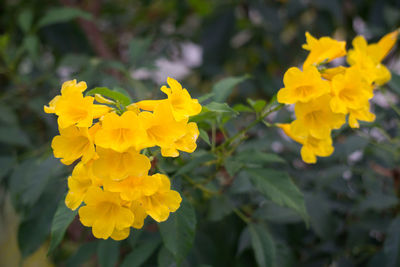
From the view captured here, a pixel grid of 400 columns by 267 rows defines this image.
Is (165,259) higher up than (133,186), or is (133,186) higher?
(133,186)

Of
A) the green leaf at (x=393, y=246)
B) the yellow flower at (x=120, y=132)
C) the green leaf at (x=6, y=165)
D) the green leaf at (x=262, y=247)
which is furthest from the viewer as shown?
the green leaf at (x=6, y=165)

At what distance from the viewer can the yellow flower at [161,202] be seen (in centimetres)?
64

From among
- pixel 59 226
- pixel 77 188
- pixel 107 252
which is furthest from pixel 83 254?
pixel 77 188

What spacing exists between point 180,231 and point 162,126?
0.24 meters

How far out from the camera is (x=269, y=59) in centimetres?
196

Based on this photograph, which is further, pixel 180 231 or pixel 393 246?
pixel 393 246

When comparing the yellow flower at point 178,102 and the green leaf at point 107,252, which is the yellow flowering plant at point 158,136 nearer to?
the yellow flower at point 178,102

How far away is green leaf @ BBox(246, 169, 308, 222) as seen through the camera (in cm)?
81

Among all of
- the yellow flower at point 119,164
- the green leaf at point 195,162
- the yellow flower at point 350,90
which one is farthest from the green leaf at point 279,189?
the yellow flower at point 119,164

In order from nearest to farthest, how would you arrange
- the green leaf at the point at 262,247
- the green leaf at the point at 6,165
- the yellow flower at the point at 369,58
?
the yellow flower at the point at 369,58 → the green leaf at the point at 262,247 → the green leaf at the point at 6,165

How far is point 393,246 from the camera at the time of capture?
103 cm

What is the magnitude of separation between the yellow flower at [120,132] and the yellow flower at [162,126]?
2cm

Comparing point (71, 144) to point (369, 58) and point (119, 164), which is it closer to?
point (119, 164)

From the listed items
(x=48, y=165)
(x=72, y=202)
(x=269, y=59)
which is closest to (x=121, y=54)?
(x=269, y=59)
